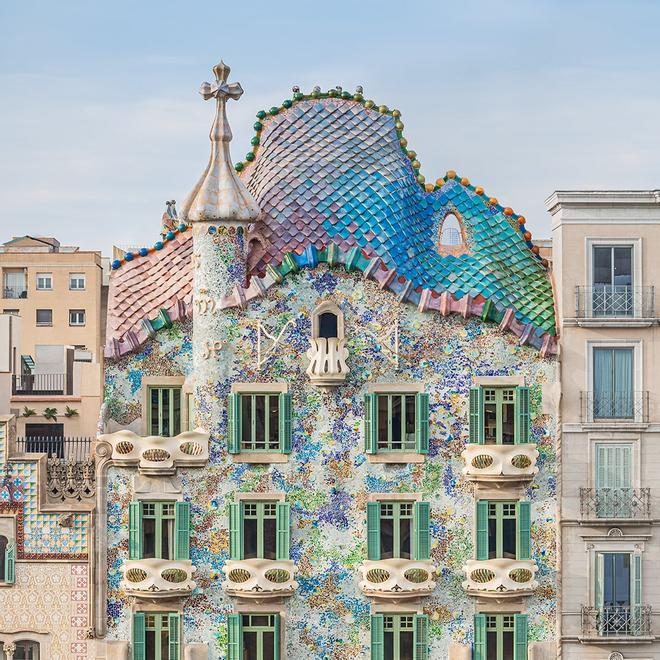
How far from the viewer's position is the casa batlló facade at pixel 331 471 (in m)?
40.9

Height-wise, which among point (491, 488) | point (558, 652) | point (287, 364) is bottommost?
point (558, 652)

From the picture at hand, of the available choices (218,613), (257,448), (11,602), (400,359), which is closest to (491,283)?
(400,359)

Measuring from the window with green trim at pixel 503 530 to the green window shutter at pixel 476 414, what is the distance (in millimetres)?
1556

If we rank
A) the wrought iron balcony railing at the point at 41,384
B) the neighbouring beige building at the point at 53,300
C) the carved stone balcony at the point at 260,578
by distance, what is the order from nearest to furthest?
the carved stone balcony at the point at 260,578 → the wrought iron balcony railing at the point at 41,384 → the neighbouring beige building at the point at 53,300

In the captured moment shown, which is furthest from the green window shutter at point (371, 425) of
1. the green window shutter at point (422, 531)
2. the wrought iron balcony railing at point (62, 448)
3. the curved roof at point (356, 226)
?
the wrought iron balcony railing at point (62, 448)

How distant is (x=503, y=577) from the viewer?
40812 millimetres

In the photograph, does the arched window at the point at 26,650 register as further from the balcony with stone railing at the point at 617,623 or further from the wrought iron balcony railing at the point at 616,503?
the wrought iron balcony railing at the point at 616,503

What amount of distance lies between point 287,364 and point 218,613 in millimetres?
6110

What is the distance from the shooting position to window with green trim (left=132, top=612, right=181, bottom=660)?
41125 millimetres

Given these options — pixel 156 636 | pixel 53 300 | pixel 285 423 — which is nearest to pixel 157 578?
pixel 156 636

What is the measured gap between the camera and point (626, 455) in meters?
41.1

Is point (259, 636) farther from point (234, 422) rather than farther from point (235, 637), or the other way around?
point (234, 422)

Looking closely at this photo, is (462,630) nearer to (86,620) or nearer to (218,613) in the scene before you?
(218,613)

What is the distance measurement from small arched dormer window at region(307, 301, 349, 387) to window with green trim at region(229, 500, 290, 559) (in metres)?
3.14
